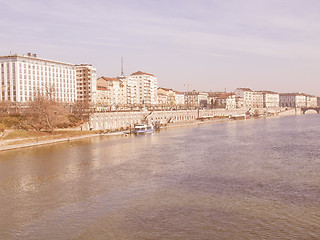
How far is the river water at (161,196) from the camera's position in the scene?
21.5m

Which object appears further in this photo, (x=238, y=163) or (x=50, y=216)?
(x=238, y=163)

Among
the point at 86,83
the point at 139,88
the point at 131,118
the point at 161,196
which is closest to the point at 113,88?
the point at 86,83

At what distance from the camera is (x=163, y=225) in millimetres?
22141

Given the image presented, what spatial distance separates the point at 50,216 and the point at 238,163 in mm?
25408

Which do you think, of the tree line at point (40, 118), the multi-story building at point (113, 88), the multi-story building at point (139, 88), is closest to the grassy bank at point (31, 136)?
the tree line at point (40, 118)

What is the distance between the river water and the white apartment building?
8160 cm

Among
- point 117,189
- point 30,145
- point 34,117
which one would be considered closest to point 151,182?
point 117,189

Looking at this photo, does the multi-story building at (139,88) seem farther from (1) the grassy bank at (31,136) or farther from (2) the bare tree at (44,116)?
(1) the grassy bank at (31,136)

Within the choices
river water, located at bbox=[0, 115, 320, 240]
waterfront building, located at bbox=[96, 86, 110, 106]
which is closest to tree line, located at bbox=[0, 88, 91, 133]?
river water, located at bbox=[0, 115, 320, 240]

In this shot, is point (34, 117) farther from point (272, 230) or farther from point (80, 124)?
point (272, 230)

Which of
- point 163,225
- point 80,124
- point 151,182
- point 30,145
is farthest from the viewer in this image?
point 80,124

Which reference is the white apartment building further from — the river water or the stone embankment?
the river water

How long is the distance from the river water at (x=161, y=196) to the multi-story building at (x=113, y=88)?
4522 inches

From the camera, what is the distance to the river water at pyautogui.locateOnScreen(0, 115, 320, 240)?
21484 mm
